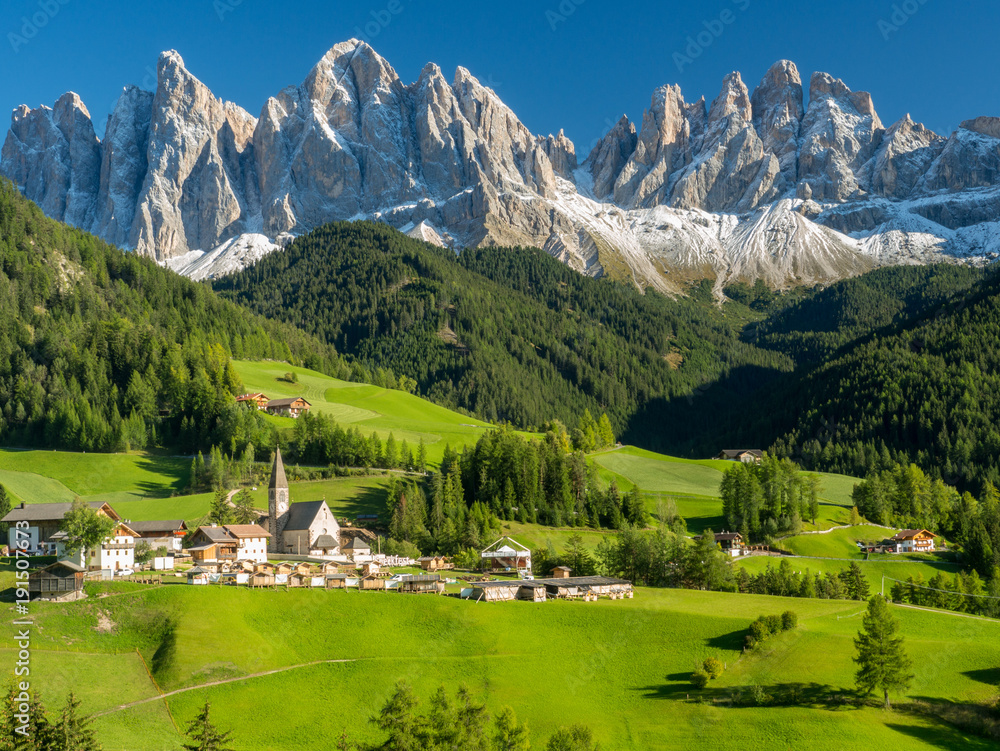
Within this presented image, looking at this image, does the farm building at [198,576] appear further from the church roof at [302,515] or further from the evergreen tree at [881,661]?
the evergreen tree at [881,661]

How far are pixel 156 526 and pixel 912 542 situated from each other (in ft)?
322

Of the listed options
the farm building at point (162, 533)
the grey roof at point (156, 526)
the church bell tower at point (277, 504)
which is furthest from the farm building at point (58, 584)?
the church bell tower at point (277, 504)

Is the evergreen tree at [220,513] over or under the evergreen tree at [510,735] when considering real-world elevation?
over

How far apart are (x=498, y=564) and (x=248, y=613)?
3905 centimetres

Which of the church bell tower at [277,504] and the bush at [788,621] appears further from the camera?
the church bell tower at [277,504]

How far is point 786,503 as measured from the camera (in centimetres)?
13662

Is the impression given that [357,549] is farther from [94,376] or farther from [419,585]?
[94,376]

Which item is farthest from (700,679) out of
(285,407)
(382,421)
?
(382,421)

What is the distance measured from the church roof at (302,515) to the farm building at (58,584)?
137 ft

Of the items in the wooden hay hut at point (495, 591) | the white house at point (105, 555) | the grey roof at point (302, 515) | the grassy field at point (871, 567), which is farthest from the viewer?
the grey roof at point (302, 515)

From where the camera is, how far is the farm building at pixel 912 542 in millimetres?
126250

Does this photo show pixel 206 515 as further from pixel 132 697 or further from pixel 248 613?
pixel 132 697

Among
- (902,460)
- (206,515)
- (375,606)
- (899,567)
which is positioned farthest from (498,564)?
(902,460)

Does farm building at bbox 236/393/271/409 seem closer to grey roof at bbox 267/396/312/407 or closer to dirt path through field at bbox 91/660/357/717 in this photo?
grey roof at bbox 267/396/312/407
